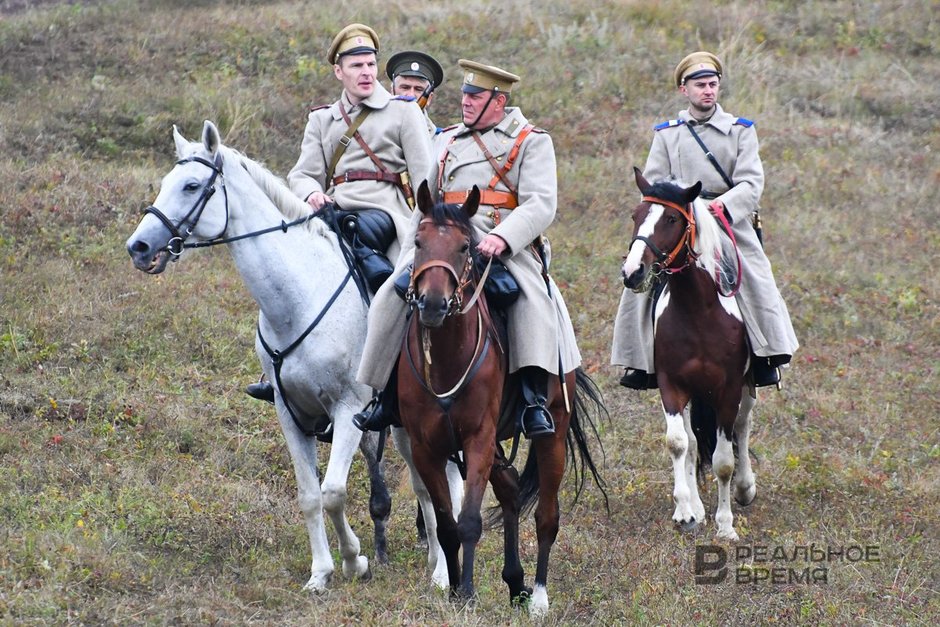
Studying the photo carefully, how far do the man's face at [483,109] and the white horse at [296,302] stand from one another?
126 centimetres

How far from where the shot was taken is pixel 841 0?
76.7 ft

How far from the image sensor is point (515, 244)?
643 cm

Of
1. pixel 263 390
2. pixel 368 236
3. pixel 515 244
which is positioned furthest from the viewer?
pixel 263 390

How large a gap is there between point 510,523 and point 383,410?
97 cm

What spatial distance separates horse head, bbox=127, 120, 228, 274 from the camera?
6547 mm

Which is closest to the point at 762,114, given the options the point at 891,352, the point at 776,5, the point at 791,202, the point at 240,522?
the point at 791,202

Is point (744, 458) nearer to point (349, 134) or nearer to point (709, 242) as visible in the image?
point (709, 242)

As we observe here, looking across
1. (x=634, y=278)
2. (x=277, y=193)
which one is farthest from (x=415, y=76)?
(x=634, y=278)

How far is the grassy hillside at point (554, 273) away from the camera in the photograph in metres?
6.84

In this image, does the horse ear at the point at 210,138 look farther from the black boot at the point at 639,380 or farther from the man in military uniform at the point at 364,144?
the black boot at the point at 639,380

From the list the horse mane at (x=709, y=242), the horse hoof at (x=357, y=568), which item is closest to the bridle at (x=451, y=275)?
the horse hoof at (x=357, y=568)

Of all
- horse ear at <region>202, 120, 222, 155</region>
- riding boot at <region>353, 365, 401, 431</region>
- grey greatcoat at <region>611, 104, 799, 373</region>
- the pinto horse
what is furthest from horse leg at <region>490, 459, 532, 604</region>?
grey greatcoat at <region>611, 104, 799, 373</region>

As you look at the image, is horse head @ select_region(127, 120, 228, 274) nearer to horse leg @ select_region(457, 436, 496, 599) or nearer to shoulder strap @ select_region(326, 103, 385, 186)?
shoulder strap @ select_region(326, 103, 385, 186)

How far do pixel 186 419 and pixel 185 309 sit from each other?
85.3 inches
